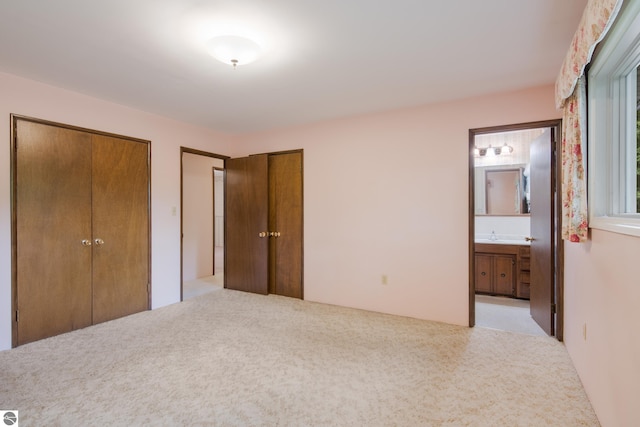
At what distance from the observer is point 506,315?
139 inches

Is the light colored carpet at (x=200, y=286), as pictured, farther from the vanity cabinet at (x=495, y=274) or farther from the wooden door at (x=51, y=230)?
the vanity cabinet at (x=495, y=274)

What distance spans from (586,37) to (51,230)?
4380 mm

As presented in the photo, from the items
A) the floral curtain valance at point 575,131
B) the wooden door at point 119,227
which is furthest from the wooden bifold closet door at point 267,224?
the floral curtain valance at point 575,131

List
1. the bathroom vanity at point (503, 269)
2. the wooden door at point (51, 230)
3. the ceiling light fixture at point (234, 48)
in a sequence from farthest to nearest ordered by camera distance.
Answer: the bathroom vanity at point (503, 269) → the wooden door at point (51, 230) → the ceiling light fixture at point (234, 48)

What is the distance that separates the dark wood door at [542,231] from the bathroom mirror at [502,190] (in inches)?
47.7

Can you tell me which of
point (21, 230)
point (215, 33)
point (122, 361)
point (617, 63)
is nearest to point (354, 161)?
point (215, 33)

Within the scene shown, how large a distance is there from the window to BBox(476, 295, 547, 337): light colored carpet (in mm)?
1680

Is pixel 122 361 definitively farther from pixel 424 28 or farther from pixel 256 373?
pixel 424 28

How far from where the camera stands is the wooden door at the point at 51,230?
2.72 metres

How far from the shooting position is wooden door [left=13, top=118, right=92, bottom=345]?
8.93 ft

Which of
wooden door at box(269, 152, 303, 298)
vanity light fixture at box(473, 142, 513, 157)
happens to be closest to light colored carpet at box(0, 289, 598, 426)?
wooden door at box(269, 152, 303, 298)

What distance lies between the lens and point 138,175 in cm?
360

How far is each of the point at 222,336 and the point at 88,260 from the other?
1685 millimetres

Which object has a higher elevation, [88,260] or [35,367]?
[88,260]
